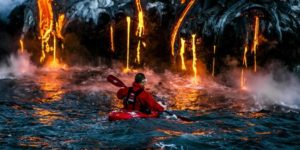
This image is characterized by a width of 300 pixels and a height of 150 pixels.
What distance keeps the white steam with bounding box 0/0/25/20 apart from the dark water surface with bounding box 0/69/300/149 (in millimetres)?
4554

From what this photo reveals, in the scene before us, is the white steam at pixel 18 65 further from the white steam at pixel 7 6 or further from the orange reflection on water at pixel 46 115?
the orange reflection on water at pixel 46 115

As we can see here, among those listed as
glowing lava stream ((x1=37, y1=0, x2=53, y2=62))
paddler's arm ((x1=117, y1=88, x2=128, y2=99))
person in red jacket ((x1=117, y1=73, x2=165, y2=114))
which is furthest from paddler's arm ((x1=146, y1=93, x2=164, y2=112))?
glowing lava stream ((x1=37, y1=0, x2=53, y2=62))

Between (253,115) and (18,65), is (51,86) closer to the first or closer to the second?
(18,65)

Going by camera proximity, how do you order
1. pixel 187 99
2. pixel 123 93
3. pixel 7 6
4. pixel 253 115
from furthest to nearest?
pixel 7 6
pixel 187 99
pixel 253 115
pixel 123 93

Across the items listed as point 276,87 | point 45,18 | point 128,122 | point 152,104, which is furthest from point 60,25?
point 128,122

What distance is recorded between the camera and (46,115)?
457 inches

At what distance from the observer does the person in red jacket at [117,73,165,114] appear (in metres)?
10.8

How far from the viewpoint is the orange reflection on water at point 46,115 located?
36.2 ft

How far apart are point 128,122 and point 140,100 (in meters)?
0.61

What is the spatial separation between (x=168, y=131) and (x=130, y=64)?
8.12m

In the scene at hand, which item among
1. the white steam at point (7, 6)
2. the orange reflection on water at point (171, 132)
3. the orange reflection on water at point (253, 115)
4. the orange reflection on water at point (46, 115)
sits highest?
the white steam at point (7, 6)

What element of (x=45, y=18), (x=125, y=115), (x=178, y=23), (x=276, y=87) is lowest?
(x=125, y=115)

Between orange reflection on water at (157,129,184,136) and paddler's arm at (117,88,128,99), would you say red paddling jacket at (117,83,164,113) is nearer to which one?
paddler's arm at (117,88,128,99)

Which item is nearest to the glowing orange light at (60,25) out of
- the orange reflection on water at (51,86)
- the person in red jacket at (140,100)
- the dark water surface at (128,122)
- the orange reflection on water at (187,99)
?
the orange reflection on water at (51,86)
